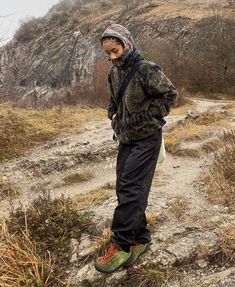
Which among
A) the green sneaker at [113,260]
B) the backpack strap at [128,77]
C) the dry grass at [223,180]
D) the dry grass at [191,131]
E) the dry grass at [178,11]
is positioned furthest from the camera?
the dry grass at [178,11]

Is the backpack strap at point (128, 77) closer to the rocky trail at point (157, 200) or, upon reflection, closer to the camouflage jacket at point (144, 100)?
the camouflage jacket at point (144, 100)

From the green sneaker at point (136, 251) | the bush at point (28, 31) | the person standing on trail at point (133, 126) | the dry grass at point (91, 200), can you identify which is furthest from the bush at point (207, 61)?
the bush at point (28, 31)

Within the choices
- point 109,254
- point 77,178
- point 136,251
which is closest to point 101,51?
point 77,178

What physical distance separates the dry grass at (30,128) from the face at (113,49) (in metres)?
7.15

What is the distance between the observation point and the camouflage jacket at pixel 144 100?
11.7ft

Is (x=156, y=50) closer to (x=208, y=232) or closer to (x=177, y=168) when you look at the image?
(x=177, y=168)

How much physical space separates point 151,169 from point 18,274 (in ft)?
4.91

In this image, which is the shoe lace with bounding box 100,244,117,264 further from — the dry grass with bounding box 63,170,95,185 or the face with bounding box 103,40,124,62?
the dry grass with bounding box 63,170,95,185

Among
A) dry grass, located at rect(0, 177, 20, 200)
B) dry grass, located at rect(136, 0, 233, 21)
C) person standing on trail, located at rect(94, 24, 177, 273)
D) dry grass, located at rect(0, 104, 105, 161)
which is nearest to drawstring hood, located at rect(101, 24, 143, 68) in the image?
person standing on trail, located at rect(94, 24, 177, 273)

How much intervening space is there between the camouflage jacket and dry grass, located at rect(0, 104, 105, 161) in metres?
7.01

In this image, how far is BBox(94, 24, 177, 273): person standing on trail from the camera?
3562 millimetres

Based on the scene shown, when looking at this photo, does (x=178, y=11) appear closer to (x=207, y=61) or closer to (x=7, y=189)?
(x=207, y=61)

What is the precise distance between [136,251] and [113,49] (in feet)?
6.01

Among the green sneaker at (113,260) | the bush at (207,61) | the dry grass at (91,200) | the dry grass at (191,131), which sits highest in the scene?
the green sneaker at (113,260)
